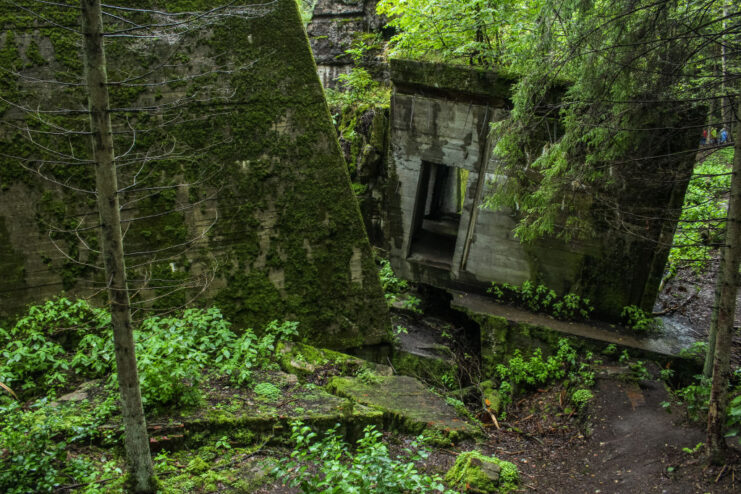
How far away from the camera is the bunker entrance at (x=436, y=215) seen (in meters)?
10.0

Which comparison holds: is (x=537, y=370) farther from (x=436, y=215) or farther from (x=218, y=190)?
(x=436, y=215)

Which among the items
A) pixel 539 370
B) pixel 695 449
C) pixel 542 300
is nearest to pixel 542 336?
pixel 539 370

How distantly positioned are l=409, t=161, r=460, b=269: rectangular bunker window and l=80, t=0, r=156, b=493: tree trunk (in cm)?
712

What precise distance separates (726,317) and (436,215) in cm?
994

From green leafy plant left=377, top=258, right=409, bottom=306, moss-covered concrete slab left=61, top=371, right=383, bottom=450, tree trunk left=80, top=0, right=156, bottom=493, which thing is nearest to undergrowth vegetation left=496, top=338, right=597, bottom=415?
green leafy plant left=377, top=258, right=409, bottom=306

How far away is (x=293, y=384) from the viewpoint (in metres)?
5.61

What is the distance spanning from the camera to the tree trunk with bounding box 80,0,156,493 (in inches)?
109

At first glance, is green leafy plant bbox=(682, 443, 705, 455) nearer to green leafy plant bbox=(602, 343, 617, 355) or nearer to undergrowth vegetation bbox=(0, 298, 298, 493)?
green leafy plant bbox=(602, 343, 617, 355)

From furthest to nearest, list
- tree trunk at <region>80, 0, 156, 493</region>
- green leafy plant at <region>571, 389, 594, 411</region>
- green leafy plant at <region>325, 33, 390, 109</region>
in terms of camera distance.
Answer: green leafy plant at <region>325, 33, 390, 109</region> < green leafy plant at <region>571, 389, 594, 411</region> < tree trunk at <region>80, 0, 156, 493</region>

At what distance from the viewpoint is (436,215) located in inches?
553

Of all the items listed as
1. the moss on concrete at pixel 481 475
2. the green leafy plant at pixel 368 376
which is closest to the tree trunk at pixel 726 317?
the moss on concrete at pixel 481 475

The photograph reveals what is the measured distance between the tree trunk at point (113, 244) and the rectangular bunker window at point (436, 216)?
7117 mm

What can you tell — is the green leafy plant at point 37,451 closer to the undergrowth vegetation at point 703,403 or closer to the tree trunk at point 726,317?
the tree trunk at point 726,317

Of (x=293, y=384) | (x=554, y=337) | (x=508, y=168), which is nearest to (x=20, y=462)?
(x=293, y=384)
